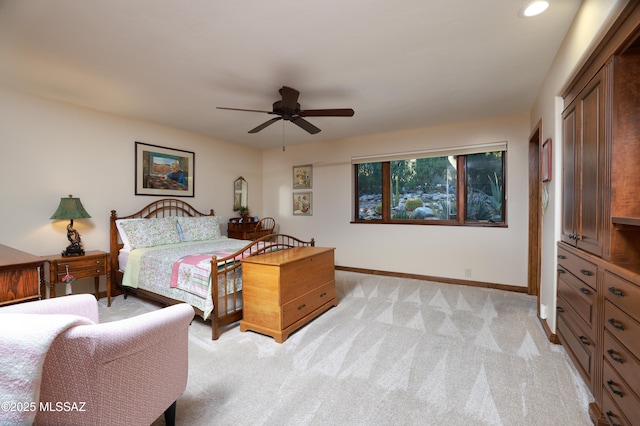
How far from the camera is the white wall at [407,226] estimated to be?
3877 mm

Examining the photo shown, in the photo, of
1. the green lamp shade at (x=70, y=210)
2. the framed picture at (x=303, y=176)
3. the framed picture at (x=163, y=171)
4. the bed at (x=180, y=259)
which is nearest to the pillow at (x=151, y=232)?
the bed at (x=180, y=259)

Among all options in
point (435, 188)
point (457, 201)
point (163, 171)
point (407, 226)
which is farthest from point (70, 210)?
point (457, 201)

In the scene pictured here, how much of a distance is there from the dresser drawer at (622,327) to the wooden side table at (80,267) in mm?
4493

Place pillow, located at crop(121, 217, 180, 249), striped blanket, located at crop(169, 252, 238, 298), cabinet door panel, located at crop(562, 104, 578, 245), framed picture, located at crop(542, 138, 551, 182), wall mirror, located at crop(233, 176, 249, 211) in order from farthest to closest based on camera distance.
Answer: wall mirror, located at crop(233, 176, 249, 211)
pillow, located at crop(121, 217, 180, 249)
striped blanket, located at crop(169, 252, 238, 298)
framed picture, located at crop(542, 138, 551, 182)
cabinet door panel, located at crop(562, 104, 578, 245)

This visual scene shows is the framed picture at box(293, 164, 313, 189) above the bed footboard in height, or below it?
above

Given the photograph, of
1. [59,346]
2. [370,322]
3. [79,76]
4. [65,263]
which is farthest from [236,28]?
[65,263]

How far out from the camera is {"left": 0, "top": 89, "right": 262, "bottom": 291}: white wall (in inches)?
120

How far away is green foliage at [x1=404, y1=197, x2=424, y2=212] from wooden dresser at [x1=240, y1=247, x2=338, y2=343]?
2.37m

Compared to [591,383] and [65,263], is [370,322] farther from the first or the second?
[65,263]

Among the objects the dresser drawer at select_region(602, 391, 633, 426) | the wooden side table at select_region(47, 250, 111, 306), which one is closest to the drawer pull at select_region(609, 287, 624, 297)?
the dresser drawer at select_region(602, 391, 633, 426)

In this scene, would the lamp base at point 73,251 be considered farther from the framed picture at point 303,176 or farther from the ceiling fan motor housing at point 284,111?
the framed picture at point 303,176

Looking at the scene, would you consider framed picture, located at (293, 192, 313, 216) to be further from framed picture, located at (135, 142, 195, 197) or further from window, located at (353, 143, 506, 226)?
framed picture, located at (135, 142, 195, 197)

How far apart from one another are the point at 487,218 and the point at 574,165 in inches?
92.3

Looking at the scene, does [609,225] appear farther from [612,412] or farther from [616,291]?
[612,412]
